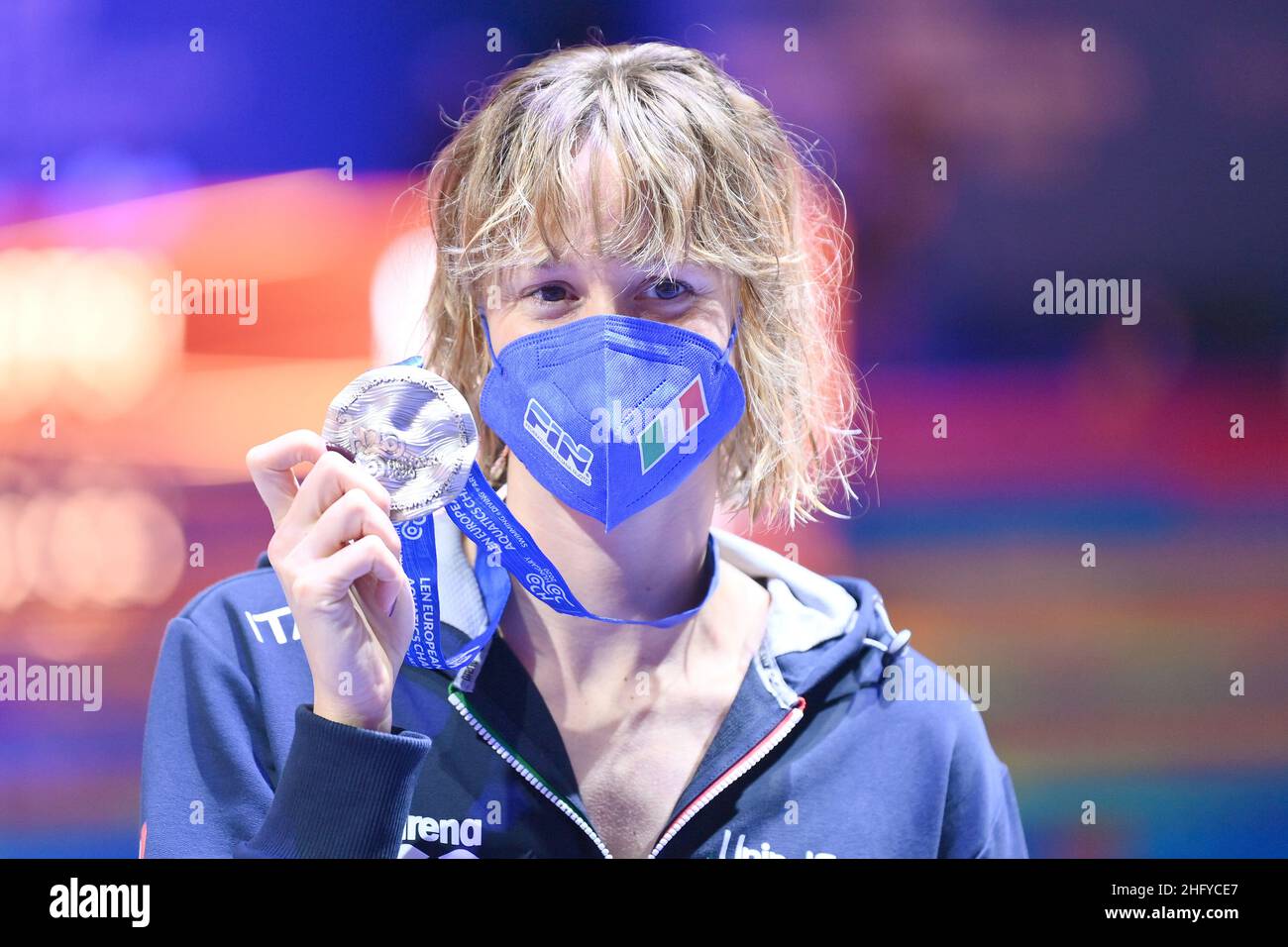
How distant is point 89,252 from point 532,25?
1071 millimetres

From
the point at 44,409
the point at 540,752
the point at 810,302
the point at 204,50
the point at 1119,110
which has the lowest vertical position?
the point at 540,752

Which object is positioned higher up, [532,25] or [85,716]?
[532,25]

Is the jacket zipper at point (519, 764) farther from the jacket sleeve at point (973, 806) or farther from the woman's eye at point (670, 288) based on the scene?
the woman's eye at point (670, 288)

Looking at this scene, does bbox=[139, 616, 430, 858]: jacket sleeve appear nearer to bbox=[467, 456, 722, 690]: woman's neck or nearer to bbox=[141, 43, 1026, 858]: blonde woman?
bbox=[141, 43, 1026, 858]: blonde woman

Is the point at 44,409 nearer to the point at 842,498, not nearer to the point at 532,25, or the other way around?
the point at 532,25

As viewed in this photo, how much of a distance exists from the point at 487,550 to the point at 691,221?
2.55ft

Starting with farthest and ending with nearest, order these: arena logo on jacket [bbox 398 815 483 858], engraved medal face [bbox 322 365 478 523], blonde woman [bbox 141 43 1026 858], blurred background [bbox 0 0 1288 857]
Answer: blurred background [bbox 0 0 1288 857]
arena logo on jacket [bbox 398 815 483 858]
blonde woman [bbox 141 43 1026 858]
engraved medal face [bbox 322 365 478 523]

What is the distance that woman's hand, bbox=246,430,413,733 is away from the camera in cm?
214

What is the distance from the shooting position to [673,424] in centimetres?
243

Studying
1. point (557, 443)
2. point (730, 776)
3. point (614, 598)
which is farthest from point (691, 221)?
point (730, 776)

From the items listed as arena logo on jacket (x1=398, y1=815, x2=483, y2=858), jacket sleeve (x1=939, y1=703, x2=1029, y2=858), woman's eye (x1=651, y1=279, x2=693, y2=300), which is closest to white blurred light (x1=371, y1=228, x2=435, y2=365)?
woman's eye (x1=651, y1=279, x2=693, y2=300)

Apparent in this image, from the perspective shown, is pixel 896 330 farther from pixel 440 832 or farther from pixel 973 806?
pixel 440 832

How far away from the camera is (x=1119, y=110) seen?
2.76m

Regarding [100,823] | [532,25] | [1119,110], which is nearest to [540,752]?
[100,823]
